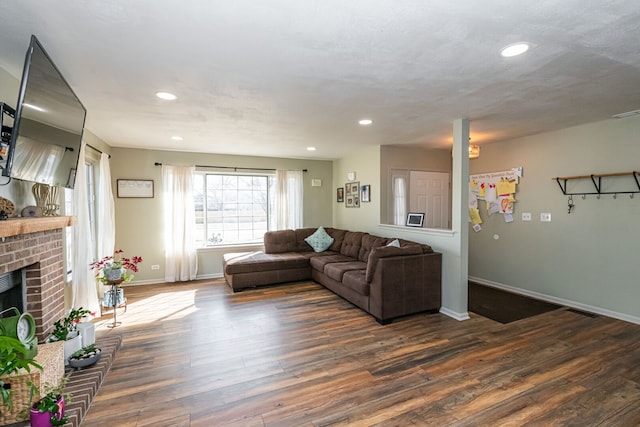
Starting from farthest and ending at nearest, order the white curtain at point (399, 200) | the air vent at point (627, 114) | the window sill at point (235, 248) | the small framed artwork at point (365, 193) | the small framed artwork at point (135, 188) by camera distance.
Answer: the window sill at point (235, 248)
the small framed artwork at point (365, 193)
the white curtain at point (399, 200)
the small framed artwork at point (135, 188)
the air vent at point (627, 114)

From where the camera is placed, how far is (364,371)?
2414 mm

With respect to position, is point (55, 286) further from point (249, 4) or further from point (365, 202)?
point (365, 202)

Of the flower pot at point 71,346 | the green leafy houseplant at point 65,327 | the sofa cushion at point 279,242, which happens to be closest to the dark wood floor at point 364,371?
the flower pot at point 71,346

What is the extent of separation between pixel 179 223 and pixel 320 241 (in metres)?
2.61

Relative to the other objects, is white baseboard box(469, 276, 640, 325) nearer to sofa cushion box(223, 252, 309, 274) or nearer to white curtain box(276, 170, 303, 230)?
sofa cushion box(223, 252, 309, 274)

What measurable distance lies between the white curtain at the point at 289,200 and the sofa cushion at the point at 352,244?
4.03 feet

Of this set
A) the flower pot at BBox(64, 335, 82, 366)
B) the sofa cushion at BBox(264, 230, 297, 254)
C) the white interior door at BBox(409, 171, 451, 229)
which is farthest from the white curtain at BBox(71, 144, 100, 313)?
the white interior door at BBox(409, 171, 451, 229)

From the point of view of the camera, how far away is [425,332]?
10.3 feet

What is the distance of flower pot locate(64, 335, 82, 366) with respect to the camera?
2314 mm

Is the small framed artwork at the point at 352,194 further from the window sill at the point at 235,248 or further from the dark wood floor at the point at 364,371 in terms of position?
the dark wood floor at the point at 364,371

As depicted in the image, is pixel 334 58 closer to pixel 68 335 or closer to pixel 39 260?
pixel 39 260

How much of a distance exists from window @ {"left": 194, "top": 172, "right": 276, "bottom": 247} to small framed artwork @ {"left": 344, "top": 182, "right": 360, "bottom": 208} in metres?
1.53

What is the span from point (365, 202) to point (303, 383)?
3.67 meters

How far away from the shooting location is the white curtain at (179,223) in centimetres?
520
